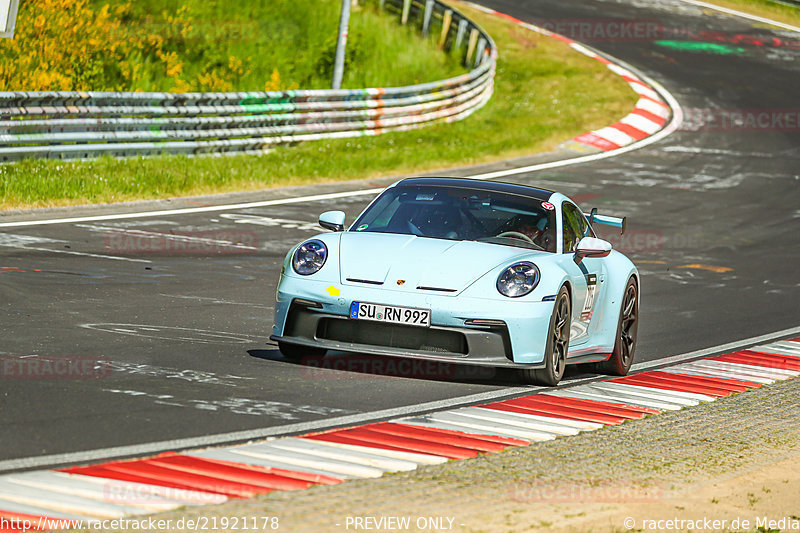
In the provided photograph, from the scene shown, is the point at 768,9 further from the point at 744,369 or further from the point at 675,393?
the point at 675,393

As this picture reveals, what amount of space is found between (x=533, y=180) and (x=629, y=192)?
5.52 feet

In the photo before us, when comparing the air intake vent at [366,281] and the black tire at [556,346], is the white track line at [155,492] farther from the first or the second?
the black tire at [556,346]

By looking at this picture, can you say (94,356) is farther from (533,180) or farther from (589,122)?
(589,122)

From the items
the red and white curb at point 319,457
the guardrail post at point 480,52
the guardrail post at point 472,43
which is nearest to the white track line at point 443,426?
the red and white curb at point 319,457

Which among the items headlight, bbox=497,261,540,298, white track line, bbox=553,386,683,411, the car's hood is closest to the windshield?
the car's hood

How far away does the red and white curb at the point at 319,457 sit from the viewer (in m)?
4.91

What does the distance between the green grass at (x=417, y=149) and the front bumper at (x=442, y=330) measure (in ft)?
28.4

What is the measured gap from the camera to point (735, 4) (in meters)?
→ 47.7

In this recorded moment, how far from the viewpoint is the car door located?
8.80m

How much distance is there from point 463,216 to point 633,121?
21.7 metres

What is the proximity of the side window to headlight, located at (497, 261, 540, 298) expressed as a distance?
87 centimetres

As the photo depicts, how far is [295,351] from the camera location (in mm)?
8586

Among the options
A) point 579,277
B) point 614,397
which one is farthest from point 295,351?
point 614,397

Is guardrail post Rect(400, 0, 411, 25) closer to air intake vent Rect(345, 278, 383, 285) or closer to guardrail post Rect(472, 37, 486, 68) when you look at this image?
guardrail post Rect(472, 37, 486, 68)
